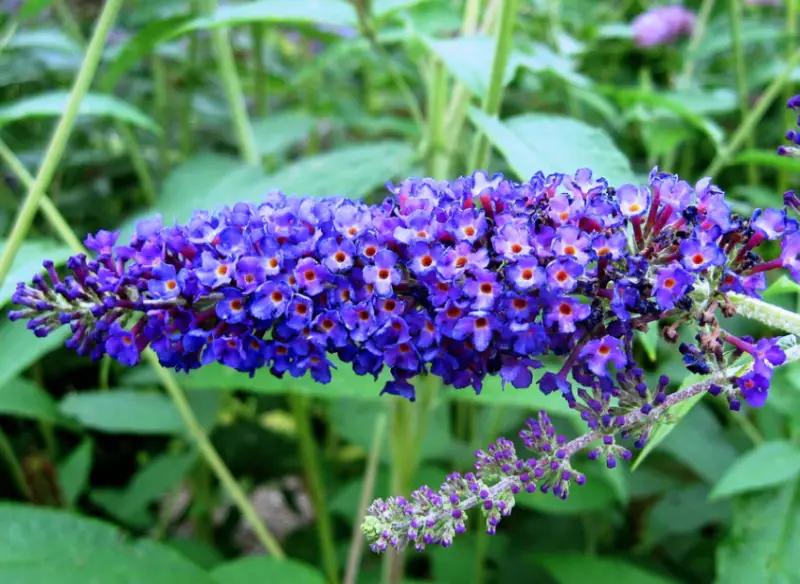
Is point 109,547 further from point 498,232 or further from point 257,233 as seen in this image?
point 498,232

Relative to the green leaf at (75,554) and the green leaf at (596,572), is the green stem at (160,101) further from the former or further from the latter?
the green leaf at (596,572)

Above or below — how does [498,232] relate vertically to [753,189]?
above

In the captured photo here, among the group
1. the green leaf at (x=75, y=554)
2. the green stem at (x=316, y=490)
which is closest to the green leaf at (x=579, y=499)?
the green stem at (x=316, y=490)

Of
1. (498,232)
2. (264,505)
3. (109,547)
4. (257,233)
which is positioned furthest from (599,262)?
(264,505)

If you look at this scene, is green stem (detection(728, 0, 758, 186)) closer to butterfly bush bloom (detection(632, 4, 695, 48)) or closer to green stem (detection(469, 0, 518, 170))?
butterfly bush bloom (detection(632, 4, 695, 48))

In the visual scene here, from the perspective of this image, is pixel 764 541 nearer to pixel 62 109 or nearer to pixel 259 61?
pixel 62 109

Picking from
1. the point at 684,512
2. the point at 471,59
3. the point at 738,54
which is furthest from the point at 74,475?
the point at 738,54
